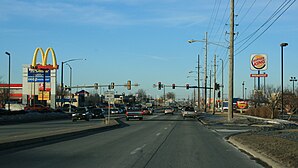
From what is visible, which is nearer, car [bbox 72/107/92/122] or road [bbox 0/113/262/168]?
road [bbox 0/113/262/168]

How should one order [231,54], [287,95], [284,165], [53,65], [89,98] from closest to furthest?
[284,165] → [231,54] → [287,95] → [53,65] → [89,98]

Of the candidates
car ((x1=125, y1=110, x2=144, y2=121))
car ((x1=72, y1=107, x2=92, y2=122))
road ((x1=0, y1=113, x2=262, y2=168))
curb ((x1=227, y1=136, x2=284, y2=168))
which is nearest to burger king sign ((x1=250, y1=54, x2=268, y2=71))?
car ((x1=125, y1=110, x2=144, y2=121))

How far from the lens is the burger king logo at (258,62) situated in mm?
69000

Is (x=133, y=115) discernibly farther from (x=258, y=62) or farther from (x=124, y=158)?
(x=124, y=158)

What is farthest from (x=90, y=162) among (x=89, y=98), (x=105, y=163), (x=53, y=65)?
(x=89, y=98)

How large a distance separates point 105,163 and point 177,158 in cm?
282

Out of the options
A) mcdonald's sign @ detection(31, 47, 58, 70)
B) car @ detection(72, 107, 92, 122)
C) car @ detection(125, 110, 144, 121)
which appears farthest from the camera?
mcdonald's sign @ detection(31, 47, 58, 70)

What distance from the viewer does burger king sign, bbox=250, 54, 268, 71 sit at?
69000 mm

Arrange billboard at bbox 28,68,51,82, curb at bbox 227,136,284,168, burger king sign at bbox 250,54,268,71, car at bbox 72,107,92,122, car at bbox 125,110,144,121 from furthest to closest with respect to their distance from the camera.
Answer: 1. billboard at bbox 28,68,51,82
2. burger king sign at bbox 250,54,268,71
3. car at bbox 125,110,144,121
4. car at bbox 72,107,92,122
5. curb at bbox 227,136,284,168

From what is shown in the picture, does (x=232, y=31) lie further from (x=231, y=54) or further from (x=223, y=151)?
(x=223, y=151)

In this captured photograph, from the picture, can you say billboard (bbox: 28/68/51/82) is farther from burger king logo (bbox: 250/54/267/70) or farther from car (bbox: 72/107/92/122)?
burger king logo (bbox: 250/54/267/70)

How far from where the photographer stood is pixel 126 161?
45.0 feet

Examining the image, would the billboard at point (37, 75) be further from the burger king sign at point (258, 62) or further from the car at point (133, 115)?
the burger king sign at point (258, 62)

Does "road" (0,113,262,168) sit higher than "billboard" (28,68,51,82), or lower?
lower
